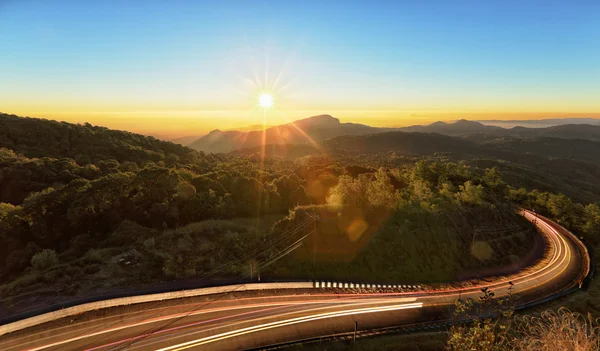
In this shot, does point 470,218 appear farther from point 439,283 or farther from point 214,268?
point 214,268

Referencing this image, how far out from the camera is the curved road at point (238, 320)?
21.1m

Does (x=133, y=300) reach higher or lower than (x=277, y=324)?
higher

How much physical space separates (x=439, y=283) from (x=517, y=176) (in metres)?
144

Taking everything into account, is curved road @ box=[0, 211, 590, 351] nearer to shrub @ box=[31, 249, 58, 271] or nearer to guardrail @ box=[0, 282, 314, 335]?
guardrail @ box=[0, 282, 314, 335]

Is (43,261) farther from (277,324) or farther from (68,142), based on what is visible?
(68,142)

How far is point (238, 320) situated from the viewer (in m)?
25.3

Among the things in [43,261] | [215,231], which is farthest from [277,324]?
Result: [43,261]

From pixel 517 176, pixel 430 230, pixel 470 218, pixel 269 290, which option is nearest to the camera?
pixel 269 290

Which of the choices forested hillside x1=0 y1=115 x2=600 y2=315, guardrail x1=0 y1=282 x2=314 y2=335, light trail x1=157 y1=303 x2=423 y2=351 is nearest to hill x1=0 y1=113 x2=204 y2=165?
forested hillside x1=0 y1=115 x2=600 y2=315

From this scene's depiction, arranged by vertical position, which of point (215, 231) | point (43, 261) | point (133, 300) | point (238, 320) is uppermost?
point (43, 261)

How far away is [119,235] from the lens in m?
37.8

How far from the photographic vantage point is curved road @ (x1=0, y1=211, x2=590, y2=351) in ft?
69.4

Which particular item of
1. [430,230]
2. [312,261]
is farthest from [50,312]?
[430,230]

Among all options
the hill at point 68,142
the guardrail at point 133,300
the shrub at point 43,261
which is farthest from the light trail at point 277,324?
the hill at point 68,142
